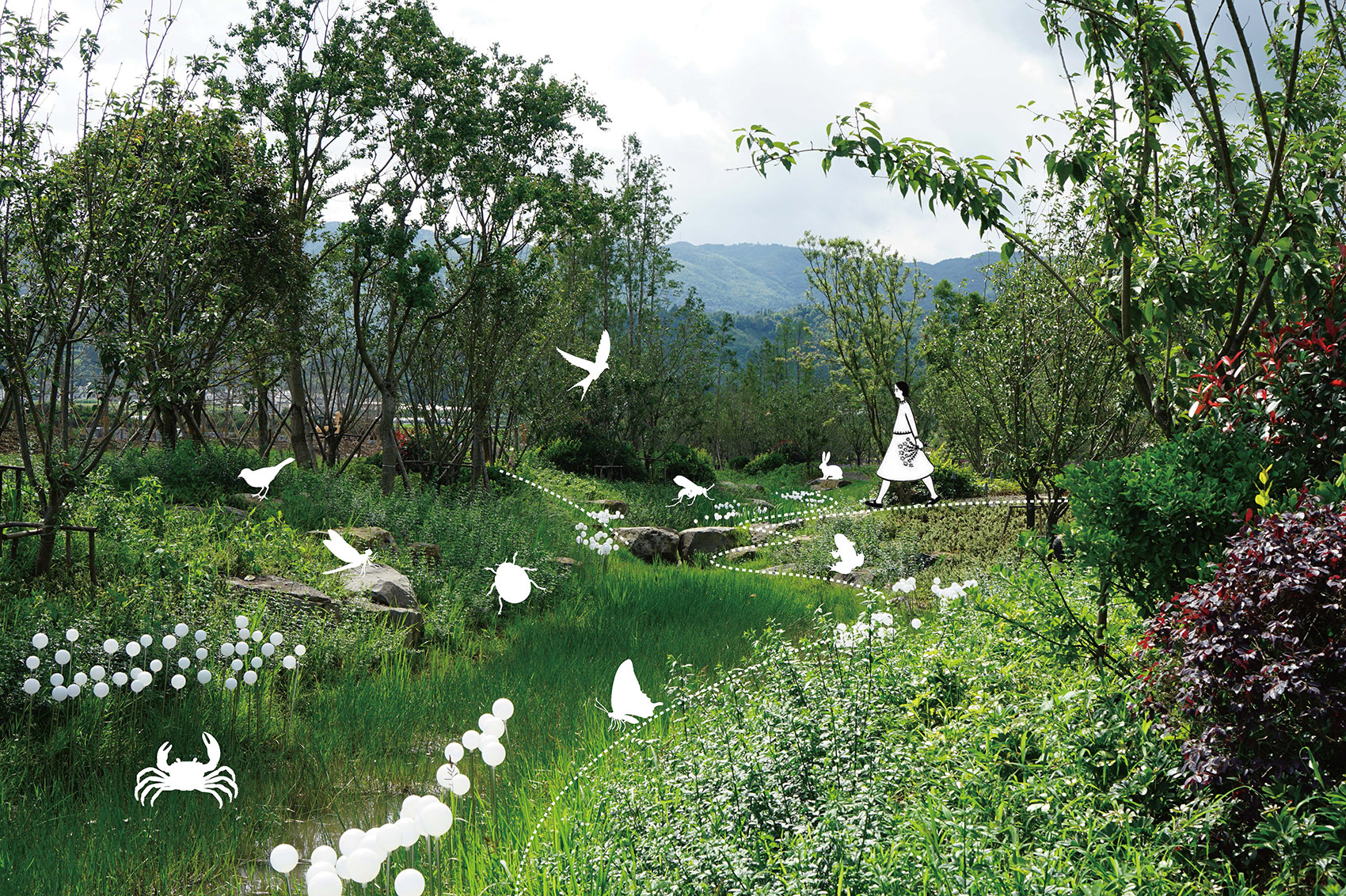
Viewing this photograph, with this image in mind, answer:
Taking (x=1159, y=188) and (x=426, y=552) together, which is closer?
(x=1159, y=188)

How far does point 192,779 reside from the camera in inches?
137

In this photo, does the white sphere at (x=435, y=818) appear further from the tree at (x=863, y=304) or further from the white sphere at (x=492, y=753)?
the tree at (x=863, y=304)

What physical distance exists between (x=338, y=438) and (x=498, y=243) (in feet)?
14.1

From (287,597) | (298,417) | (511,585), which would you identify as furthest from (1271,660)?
(298,417)

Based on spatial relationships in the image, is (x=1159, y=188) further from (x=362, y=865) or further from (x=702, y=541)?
(x=702, y=541)

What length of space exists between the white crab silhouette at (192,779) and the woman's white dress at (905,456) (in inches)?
240

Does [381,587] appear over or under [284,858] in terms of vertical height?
under

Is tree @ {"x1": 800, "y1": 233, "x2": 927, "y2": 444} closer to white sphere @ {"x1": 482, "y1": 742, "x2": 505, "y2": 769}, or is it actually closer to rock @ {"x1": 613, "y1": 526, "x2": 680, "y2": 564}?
rock @ {"x1": 613, "y1": 526, "x2": 680, "y2": 564}

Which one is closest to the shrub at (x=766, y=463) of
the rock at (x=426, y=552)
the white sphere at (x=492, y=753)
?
the rock at (x=426, y=552)

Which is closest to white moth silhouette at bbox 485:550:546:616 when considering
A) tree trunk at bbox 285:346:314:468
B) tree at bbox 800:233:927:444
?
tree trunk at bbox 285:346:314:468

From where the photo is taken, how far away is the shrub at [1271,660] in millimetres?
2320

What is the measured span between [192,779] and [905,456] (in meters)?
7.44

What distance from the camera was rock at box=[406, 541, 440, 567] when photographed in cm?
715

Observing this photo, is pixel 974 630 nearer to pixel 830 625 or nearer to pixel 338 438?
pixel 830 625
